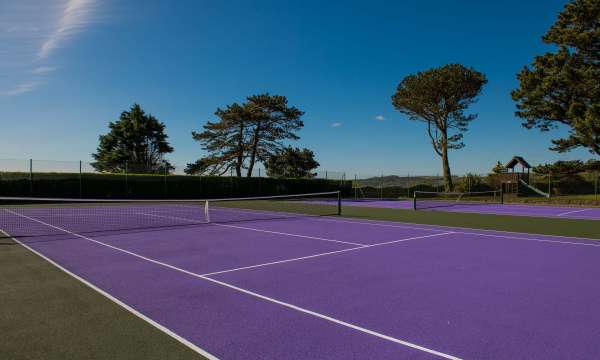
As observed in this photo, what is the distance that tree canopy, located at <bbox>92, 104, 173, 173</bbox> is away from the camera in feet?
157

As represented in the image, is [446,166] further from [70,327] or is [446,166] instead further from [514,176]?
[70,327]

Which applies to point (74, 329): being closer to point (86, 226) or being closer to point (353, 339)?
point (353, 339)

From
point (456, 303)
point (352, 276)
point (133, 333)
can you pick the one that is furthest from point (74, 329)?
point (456, 303)

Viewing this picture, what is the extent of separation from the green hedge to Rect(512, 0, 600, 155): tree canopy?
22.2 metres

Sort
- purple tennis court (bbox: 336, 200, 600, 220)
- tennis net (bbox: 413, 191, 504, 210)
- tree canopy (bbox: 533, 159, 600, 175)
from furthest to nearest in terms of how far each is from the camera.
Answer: tree canopy (bbox: 533, 159, 600, 175), tennis net (bbox: 413, 191, 504, 210), purple tennis court (bbox: 336, 200, 600, 220)

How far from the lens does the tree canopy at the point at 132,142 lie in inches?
1882

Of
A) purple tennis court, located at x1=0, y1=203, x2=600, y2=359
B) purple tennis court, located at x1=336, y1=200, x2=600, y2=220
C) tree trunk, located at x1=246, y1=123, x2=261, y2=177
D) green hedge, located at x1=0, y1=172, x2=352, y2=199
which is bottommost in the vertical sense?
purple tennis court, located at x1=336, y1=200, x2=600, y2=220

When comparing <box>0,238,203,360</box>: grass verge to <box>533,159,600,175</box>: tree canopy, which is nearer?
<box>0,238,203,360</box>: grass verge

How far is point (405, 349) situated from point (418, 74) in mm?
45097

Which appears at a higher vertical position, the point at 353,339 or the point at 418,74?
the point at 418,74

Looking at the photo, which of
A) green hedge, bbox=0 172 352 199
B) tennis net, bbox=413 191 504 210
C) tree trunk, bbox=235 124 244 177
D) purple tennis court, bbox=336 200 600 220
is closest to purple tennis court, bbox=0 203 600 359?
purple tennis court, bbox=336 200 600 220

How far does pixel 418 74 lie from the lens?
146 feet

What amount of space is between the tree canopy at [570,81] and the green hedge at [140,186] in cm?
2220

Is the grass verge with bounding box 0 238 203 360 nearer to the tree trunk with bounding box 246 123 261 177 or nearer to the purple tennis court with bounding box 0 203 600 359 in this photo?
the purple tennis court with bounding box 0 203 600 359
